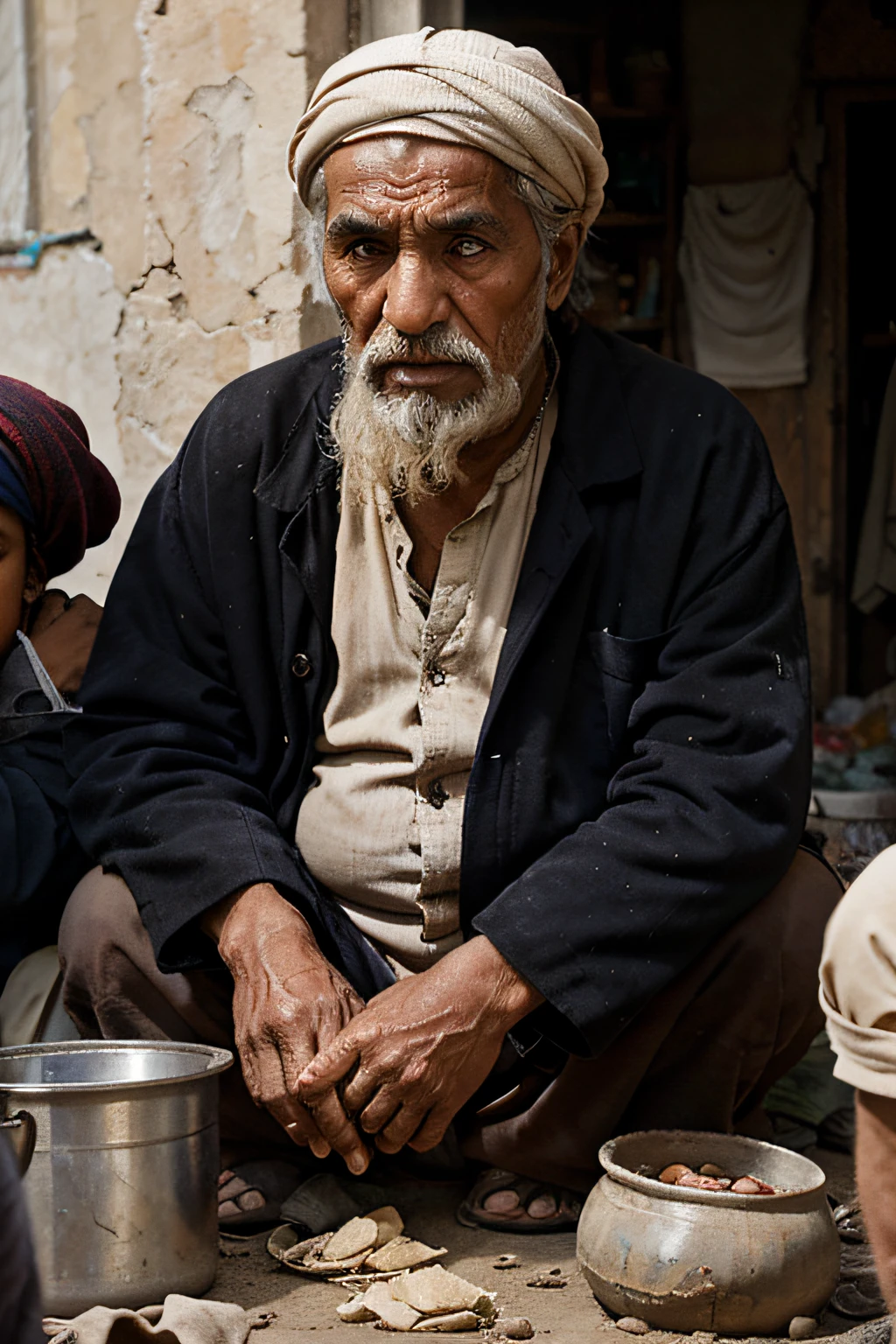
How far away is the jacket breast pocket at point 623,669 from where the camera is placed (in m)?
2.76

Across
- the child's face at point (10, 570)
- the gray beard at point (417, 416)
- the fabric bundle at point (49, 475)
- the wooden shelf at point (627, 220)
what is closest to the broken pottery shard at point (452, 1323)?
the gray beard at point (417, 416)

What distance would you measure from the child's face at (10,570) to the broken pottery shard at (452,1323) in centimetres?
155

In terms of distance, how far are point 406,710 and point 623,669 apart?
1.32 feet

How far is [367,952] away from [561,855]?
18.2 inches

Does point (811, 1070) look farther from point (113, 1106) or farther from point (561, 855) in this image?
point (113, 1106)

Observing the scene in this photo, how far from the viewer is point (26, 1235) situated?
0.98 metres

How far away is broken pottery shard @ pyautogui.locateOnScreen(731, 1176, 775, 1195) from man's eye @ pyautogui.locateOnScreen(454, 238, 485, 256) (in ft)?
5.37

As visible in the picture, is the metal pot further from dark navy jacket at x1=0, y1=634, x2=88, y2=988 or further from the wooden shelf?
the wooden shelf

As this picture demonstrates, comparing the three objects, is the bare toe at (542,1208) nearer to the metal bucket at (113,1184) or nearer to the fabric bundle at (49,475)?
the metal bucket at (113,1184)

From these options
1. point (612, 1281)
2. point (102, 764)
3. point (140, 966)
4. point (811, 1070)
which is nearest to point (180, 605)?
point (102, 764)

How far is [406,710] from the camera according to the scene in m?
2.83

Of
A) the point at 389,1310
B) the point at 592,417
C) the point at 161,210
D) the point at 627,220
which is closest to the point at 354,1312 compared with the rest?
the point at 389,1310

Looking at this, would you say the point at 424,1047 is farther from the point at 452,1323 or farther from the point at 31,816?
the point at 31,816

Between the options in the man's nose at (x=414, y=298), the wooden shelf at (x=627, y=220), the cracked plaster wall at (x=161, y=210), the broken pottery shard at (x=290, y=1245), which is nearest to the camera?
the broken pottery shard at (x=290, y=1245)
